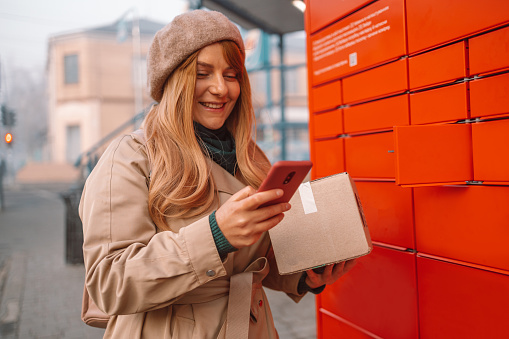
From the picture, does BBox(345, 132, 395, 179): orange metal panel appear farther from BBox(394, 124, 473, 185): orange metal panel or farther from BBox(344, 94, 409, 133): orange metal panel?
BBox(394, 124, 473, 185): orange metal panel

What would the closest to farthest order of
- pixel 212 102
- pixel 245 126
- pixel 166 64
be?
pixel 166 64, pixel 212 102, pixel 245 126

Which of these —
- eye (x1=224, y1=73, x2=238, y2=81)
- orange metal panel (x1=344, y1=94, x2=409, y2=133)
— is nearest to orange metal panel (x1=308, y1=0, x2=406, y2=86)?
orange metal panel (x1=344, y1=94, x2=409, y2=133)

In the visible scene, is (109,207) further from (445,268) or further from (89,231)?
(445,268)

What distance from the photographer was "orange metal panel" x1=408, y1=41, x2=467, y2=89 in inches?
61.2

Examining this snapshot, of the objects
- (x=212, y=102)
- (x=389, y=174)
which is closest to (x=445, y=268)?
(x=389, y=174)

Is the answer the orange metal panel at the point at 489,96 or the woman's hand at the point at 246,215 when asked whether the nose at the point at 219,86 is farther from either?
the orange metal panel at the point at 489,96

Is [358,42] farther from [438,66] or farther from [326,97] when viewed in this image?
[438,66]

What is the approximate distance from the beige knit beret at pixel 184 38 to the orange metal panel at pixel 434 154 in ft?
2.28

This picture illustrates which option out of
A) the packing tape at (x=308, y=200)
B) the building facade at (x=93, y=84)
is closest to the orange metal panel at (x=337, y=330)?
the packing tape at (x=308, y=200)

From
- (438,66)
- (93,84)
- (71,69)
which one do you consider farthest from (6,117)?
(71,69)

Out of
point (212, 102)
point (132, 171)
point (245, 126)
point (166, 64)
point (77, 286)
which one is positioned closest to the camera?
point (132, 171)

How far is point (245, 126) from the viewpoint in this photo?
1794mm

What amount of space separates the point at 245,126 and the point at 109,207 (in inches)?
28.5

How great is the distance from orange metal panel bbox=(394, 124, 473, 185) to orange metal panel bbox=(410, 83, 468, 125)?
71mm
